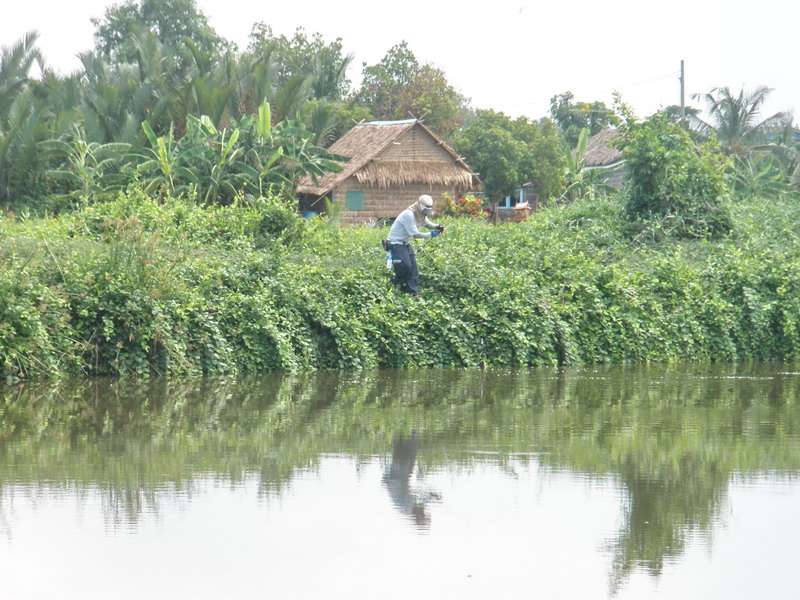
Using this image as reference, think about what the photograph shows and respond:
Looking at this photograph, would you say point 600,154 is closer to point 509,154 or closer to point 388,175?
point 509,154

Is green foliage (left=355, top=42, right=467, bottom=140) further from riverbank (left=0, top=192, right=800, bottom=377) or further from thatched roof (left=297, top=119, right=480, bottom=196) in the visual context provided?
riverbank (left=0, top=192, right=800, bottom=377)

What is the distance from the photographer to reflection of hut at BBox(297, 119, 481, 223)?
38094 millimetres

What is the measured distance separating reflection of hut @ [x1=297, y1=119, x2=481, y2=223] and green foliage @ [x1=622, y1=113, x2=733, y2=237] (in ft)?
65.8

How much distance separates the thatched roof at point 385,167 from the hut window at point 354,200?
624mm

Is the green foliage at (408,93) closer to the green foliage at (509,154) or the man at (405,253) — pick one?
the green foliage at (509,154)

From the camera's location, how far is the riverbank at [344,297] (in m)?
11.6

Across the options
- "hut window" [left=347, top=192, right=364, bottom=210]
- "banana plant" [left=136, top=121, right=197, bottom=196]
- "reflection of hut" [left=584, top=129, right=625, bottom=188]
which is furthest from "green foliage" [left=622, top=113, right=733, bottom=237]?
"reflection of hut" [left=584, top=129, right=625, bottom=188]

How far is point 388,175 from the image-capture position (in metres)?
38.4

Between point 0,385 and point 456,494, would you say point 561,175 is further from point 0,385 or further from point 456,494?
point 456,494

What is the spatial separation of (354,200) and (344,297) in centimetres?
2574

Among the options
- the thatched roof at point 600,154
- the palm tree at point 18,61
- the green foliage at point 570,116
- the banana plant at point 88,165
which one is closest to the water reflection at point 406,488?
the banana plant at point 88,165

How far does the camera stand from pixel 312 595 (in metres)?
4.36

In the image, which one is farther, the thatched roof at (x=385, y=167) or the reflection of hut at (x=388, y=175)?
the reflection of hut at (x=388, y=175)

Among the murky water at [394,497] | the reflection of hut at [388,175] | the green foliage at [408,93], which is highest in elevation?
the green foliage at [408,93]
